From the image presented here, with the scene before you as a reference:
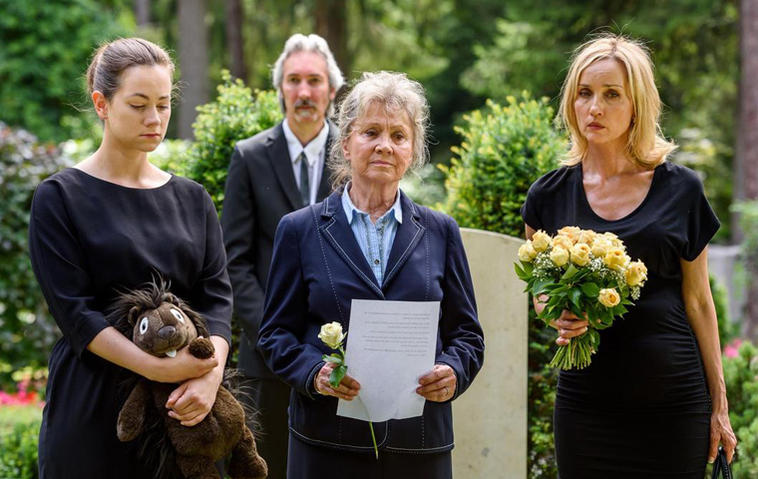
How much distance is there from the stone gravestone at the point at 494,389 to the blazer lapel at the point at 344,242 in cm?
151

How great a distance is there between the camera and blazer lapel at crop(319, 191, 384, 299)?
306cm

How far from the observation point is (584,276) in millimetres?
3076

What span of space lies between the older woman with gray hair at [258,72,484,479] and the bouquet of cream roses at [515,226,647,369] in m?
0.27

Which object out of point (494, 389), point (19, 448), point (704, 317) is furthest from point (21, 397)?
point (704, 317)

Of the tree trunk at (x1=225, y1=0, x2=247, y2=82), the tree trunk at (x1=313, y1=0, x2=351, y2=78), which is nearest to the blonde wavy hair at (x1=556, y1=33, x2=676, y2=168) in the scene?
the tree trunk at (x1=313, y1=0, x2=351, y2=78)

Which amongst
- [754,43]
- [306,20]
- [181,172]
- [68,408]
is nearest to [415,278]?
[68,408]

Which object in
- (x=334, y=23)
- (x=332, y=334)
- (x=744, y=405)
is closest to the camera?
(x=332, y=334)

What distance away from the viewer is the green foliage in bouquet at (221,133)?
17.6ft

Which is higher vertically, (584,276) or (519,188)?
(519,188)

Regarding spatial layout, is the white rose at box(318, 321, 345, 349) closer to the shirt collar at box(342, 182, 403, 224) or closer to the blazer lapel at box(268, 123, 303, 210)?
the shirt collar at box(342, 182, 403, 224)

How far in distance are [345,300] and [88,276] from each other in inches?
33.8

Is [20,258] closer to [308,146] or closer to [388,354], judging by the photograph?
[308,146]

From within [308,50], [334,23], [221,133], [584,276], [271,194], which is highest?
[334,23]

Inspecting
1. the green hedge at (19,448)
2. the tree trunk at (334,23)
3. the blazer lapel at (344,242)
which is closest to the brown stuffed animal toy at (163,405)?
the blazer lapel at (344,242)
